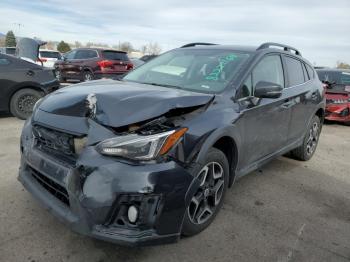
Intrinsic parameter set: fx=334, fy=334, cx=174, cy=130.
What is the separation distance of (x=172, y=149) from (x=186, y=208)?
0.47m

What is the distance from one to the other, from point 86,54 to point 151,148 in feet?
40.6

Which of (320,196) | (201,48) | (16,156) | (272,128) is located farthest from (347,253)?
(16,156)

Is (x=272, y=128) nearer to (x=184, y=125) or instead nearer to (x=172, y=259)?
(x=184, y=125)

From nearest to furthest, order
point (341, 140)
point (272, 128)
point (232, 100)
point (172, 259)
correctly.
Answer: point (172, 259) → point (232, 100) → point (272, 128) → point (341, 140)

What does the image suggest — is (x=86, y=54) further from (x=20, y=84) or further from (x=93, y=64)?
(x=20, y=84)

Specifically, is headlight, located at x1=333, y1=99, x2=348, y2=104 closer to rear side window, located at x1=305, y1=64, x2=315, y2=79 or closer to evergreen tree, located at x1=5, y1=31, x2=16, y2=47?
rear side window, located at x1=305, y1=64, x2=315, y2=79

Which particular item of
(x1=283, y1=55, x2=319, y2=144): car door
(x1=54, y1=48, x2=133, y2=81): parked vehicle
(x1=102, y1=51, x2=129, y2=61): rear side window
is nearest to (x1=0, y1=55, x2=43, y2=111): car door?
(x1=283, y1=55, x2=319, y2=144): car door

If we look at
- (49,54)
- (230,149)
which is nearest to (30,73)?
(230,149)

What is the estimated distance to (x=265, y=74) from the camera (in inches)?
150

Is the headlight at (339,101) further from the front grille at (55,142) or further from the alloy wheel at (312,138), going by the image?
the front grille at (55,142)

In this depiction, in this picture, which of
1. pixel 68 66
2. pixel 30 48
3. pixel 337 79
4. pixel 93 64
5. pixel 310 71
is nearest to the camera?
pixel 310 71

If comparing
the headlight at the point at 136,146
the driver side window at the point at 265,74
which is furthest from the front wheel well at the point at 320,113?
the headlight at the point at 136,146

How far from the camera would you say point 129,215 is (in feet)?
7.47

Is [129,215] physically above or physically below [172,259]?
above
